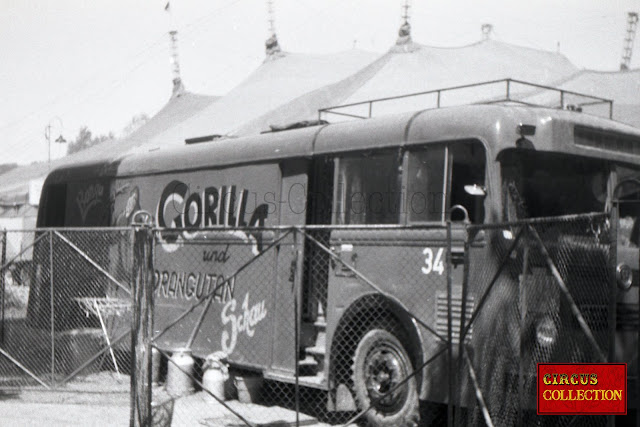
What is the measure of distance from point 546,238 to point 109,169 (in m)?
8.24

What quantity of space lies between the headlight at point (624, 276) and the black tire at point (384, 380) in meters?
1.97

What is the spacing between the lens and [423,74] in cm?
2427

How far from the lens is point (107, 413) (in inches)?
340

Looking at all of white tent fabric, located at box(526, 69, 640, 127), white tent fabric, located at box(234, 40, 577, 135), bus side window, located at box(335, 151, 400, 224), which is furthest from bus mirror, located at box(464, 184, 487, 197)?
white tent fabric, located at box(234, 40, 577, 135)

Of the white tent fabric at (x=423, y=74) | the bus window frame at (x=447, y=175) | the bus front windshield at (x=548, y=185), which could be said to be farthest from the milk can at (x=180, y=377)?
the white tent fabric at (x=423, y=74)

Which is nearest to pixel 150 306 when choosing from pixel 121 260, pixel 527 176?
pixel 527 176

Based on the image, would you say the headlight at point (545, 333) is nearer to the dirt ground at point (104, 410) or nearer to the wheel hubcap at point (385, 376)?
the wheel hubcap at point (385, 376)

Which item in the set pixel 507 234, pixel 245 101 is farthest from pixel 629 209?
pixel 245 101

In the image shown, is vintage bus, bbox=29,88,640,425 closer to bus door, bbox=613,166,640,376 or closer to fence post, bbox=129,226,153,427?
bus door, bbox=613,166,640,376

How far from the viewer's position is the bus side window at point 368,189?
26.2ft

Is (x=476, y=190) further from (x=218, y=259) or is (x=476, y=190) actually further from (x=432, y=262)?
(x=218, y=259)

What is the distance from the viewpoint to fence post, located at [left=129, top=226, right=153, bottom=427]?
6918 mm

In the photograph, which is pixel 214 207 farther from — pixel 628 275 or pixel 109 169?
pixel 628 275

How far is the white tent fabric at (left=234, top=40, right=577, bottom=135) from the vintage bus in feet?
44.1
